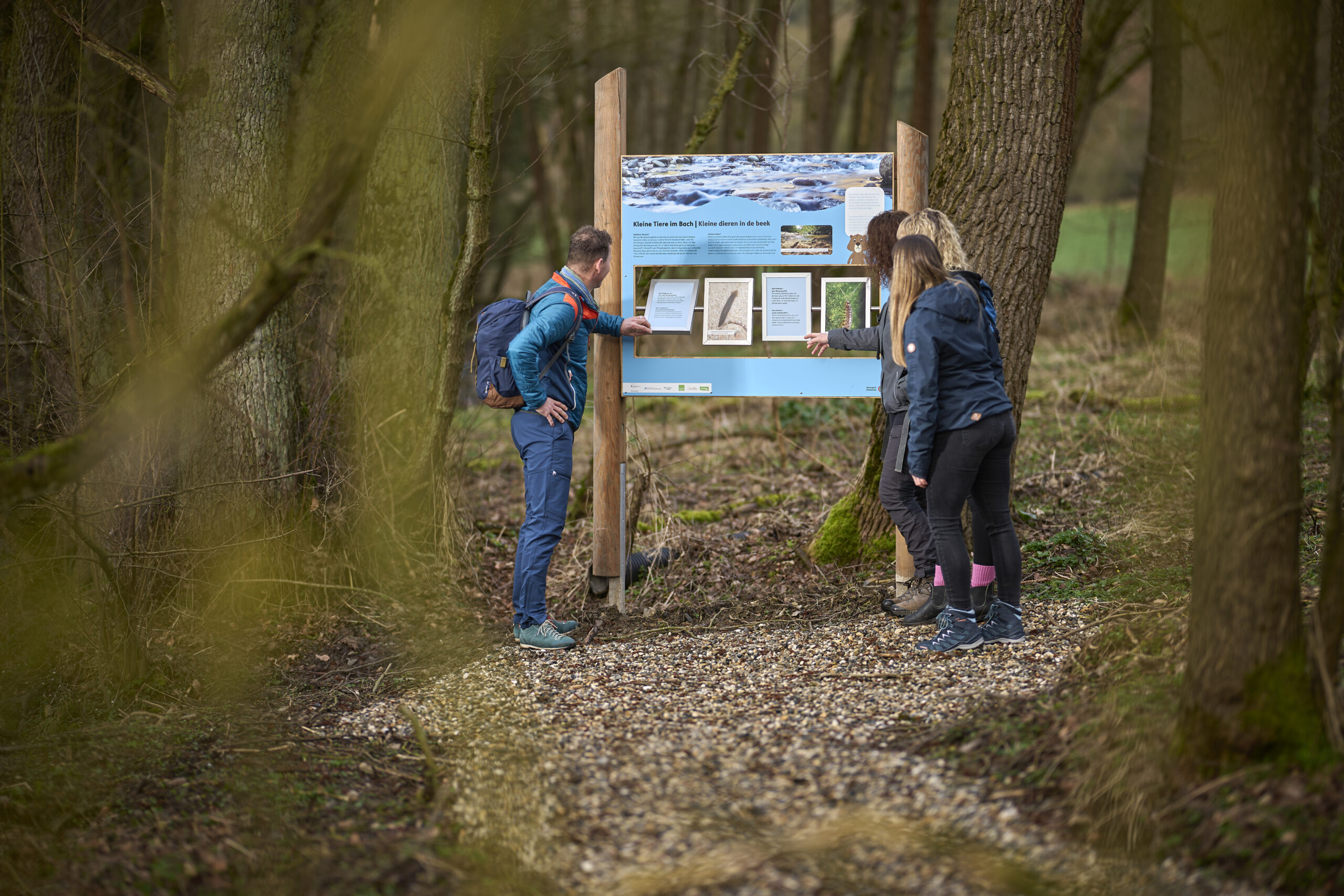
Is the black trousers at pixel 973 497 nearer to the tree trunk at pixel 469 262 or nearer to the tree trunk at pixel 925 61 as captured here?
the tree trunk at pixel 469 262

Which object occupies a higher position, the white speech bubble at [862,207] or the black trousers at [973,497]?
the white speech bubble at [862,207]

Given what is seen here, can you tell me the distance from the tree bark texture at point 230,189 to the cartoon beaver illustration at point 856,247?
10.0 feet

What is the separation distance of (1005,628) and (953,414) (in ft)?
3.35

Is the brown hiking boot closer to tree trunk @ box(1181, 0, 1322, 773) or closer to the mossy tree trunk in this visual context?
the mossy tree trunk

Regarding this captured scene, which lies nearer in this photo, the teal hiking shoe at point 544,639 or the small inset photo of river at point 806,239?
the teal hiking shoe at point 544,639

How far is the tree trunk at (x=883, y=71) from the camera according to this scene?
600 inches

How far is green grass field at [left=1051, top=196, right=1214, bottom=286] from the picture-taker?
13.0 metres

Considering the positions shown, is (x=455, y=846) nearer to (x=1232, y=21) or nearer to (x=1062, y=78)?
(x=1232, y=21)

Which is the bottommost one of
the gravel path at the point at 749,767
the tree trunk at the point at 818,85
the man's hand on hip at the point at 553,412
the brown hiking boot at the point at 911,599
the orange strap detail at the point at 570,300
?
the gravel path at the point at 749,767

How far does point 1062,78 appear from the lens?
557 centimetres

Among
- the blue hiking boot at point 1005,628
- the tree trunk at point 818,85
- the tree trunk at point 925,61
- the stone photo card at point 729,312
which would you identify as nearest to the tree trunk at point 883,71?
the tree trunk at point 925,61

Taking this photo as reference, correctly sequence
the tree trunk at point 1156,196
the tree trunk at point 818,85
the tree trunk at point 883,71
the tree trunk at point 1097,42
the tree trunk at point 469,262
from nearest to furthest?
the tree trunk at point 469,262 < the tree trunk at point 1156,196 < the tree trunk at point 1097,42 < the tree trunk at point 818,85 < the tree trunk at point 883,71

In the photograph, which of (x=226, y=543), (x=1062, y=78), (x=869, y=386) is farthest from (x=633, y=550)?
(x=1062, y=78)

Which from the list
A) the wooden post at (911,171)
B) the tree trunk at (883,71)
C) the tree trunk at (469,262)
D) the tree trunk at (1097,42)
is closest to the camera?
the wooden post at (911,171)
